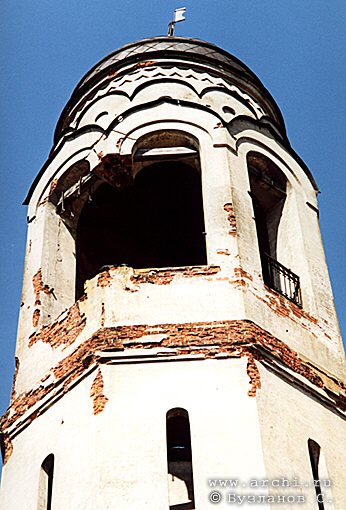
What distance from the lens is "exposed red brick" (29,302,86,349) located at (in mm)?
13219

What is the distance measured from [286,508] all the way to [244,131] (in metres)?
6.82

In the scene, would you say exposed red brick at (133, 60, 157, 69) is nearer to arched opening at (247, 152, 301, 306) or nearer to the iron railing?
arched opening at (247, 152, 301, 306)

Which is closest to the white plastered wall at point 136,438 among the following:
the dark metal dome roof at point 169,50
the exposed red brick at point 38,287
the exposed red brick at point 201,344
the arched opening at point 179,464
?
the exposed red brick at point 201,344

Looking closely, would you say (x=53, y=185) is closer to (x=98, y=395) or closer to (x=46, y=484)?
(x=98, y=395)

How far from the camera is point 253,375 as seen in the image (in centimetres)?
1208

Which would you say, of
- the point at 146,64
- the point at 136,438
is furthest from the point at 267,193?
the point at 136,438

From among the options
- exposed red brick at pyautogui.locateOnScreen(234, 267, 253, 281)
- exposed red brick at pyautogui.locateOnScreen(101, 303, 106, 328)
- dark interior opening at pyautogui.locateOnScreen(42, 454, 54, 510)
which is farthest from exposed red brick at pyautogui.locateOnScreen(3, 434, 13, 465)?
exposed red brick at pyautogui.locateOnScreen(234, 267, 253, 281)

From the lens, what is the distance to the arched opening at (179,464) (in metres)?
11.9

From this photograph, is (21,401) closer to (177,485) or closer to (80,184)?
(177,485)

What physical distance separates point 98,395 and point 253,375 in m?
1.88

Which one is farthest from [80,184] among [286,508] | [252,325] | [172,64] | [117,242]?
[286,508]

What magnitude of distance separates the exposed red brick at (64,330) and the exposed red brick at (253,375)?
236cm

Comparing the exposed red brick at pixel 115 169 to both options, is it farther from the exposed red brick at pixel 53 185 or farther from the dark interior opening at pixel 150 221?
the dark interior opening at pixel 150 221

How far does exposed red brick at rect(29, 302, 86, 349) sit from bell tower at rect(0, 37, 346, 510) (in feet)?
0.11
